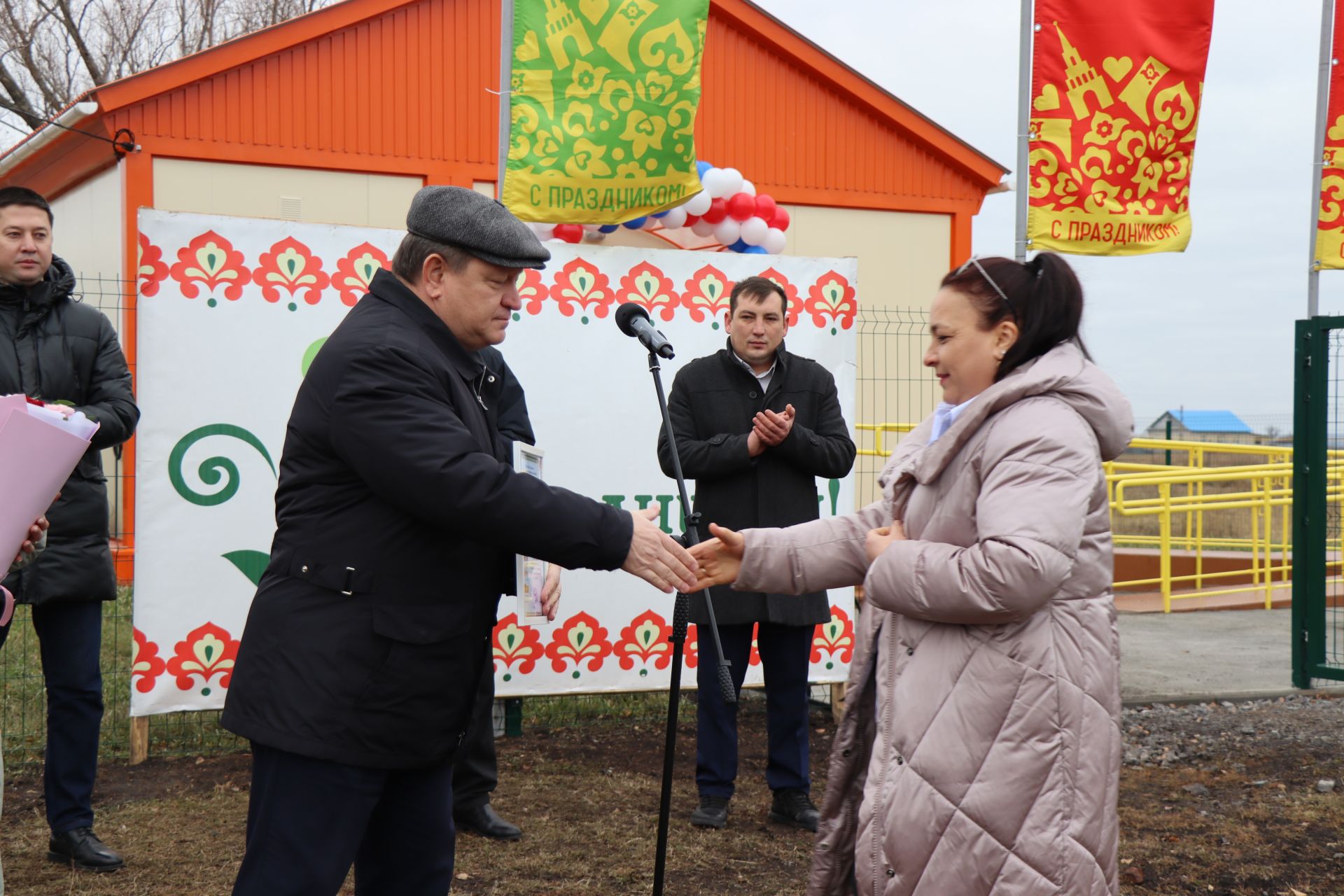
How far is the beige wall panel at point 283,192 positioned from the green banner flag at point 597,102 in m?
6.65

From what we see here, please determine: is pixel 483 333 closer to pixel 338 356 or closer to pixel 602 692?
pixel 338 356

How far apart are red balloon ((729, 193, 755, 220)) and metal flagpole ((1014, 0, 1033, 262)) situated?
168 centimetres

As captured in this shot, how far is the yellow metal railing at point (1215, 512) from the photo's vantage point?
10688 mm

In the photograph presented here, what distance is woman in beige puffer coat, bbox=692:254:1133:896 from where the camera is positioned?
7.57ft

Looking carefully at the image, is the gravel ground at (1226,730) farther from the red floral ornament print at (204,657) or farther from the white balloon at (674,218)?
the red floral ornament print at (204,657)

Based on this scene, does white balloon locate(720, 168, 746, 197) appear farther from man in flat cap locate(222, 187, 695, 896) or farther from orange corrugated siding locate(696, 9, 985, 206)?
orange corrugated siding locate(696, 9, 985, 206)

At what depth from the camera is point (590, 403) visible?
6.11 metres

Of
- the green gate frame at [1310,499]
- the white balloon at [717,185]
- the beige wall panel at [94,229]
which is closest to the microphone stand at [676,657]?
the white balloon at [717,185]

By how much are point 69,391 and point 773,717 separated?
290cm

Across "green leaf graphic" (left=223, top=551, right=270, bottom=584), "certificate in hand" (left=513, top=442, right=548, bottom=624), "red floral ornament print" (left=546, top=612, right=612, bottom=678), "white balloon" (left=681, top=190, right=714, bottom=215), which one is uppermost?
"white balloon" (left=681, top=190, right=714, bottom=215)

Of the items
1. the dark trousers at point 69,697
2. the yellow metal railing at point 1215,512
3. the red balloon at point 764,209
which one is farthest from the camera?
the yellow metal railing at point 1215,512

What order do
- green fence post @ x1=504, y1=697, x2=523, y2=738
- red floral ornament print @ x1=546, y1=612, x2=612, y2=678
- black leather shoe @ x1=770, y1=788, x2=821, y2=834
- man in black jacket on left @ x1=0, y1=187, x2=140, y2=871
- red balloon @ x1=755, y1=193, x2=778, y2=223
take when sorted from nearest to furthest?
man in black jacket on left @ x1=0, y1=187, x2=140, y2=871 < black leather shoe @ x1=770, y1=788, x2=821, y2=834 < red floral ornament print @ x1=546, y1=612, x2=612, y2=678 < green fence post @ x1=504, y1=697, x2=523, y2=738 < red balloon @ x1=755, y1=193, x2=778, y2=223

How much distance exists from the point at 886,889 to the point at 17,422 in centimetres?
200

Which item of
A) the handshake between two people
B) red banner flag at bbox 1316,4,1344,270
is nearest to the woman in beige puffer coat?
the handshake between two people
